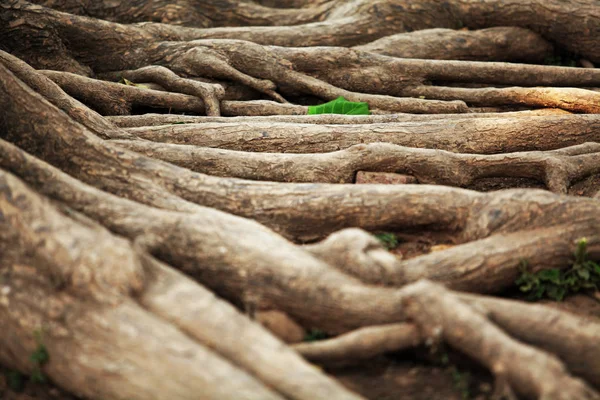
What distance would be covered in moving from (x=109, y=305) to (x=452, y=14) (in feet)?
19.1

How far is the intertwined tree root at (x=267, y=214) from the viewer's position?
2.45 m

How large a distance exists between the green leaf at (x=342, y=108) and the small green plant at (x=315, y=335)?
2923mm

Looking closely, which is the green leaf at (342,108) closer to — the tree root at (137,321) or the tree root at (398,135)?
the tree root at (398,135)

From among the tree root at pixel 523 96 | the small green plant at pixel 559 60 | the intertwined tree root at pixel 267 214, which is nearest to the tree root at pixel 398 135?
the intertwined tree root at pixel 267 214

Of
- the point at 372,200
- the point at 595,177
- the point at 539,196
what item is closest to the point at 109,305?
the point at 372,200

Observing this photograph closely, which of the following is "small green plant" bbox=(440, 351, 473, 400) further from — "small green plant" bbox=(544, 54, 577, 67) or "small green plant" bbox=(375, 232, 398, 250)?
"small green plant" bbox=(544, 54, 577, 67)

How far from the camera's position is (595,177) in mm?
4441

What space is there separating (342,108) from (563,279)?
109 inches

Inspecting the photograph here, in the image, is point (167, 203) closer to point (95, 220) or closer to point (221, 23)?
point (95, 220)

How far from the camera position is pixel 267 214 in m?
3.48

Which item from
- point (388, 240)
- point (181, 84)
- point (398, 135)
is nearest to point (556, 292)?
point (388, 240)

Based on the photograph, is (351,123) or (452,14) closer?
(351,123)

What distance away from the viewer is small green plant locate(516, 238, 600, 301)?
318cm

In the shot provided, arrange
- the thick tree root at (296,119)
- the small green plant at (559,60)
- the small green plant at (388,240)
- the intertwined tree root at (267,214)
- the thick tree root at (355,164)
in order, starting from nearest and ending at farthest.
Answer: the intertwined tree root at (267,214)
the small green plant at (388,240)
the thick tree root at (355,164)
the thick tree root at (296,119)
the small green plant at (559,60)
